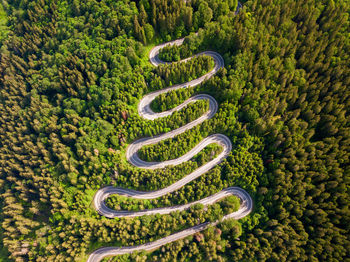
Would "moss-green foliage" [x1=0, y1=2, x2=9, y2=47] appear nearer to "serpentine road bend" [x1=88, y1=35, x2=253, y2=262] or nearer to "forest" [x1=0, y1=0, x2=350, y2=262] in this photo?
"forest" [x1=0, y1=0, x2=350, y2=262]

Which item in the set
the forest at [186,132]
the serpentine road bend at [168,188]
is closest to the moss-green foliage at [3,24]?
the forest at [186,132]

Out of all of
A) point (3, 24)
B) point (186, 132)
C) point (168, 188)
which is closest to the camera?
point (168, 188)

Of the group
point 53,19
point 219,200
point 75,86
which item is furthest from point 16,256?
point 53,19

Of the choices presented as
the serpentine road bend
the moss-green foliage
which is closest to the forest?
the serpentine road bend

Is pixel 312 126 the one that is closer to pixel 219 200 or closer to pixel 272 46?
pixel 272 46

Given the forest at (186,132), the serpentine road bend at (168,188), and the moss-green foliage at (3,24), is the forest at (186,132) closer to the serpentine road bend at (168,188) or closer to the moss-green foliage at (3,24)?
the serpentine road bend at (168,188)

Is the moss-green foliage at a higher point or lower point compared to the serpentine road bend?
higher

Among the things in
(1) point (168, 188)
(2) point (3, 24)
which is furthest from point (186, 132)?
(2) point (3, 24)

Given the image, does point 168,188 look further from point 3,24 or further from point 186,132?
point 3,24

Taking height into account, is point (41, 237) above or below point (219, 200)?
above
